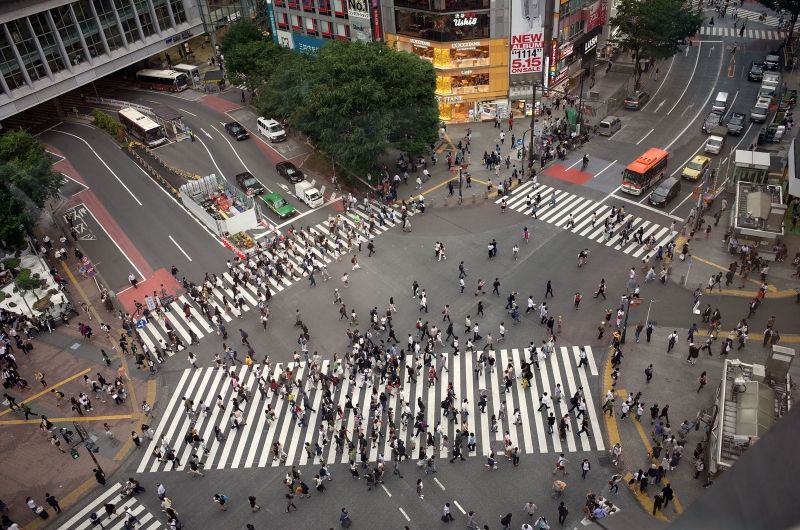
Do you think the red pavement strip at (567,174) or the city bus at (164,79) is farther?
the city bus at (164,79)

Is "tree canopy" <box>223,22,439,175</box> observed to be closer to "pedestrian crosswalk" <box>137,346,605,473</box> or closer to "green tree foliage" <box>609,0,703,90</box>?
"pedestrian crosswalk" <box>137,346,605,473</box>

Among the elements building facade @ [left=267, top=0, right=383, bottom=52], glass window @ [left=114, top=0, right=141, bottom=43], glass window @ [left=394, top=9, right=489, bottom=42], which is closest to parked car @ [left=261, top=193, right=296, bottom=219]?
building facade @ [left=267, top=0, right=383, bottom=52]

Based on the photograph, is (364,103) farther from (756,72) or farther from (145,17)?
(756,72)

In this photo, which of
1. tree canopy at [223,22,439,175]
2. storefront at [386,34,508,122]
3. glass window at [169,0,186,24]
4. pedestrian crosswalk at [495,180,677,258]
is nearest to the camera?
pedestrian crosswalk at [495,180,677,258]

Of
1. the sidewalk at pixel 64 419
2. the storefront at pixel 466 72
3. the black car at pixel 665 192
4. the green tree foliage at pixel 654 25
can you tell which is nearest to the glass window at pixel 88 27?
the storefront at pixel 466 72

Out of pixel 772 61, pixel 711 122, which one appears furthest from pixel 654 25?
pixel 772 61

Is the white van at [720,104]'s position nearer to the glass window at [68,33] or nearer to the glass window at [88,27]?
the glass window at [88,27]
